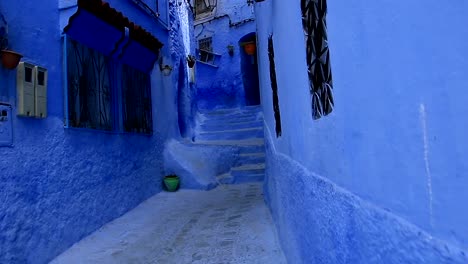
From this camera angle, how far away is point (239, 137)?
10211 mm

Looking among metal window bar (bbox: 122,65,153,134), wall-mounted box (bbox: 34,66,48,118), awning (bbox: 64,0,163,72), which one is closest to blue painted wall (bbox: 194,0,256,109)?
metal window bar (bbox: 122,65,153,134)

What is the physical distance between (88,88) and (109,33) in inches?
34.2

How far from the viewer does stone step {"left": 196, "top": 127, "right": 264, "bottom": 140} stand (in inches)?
397

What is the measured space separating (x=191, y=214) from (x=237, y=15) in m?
11.0

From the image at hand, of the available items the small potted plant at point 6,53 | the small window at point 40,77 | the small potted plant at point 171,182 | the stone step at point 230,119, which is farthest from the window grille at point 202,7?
the small potted plant at point 6,53

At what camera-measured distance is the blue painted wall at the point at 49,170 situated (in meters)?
2.97

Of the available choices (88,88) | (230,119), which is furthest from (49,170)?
(230,119)

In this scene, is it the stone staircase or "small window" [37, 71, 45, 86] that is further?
the stone staircase

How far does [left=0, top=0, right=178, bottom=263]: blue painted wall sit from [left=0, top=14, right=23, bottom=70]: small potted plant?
0.33 feet

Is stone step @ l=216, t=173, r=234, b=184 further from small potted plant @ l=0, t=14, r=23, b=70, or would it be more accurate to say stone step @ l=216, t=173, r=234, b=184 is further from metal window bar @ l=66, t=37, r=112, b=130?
small potted plant @ l=0, t=14, r=23, b=70

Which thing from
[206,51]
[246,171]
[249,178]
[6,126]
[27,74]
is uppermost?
[206,51]

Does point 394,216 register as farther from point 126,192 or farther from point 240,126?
point 240,126

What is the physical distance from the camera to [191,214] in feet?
16.8

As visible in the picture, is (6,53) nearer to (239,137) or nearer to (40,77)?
(40,77)
